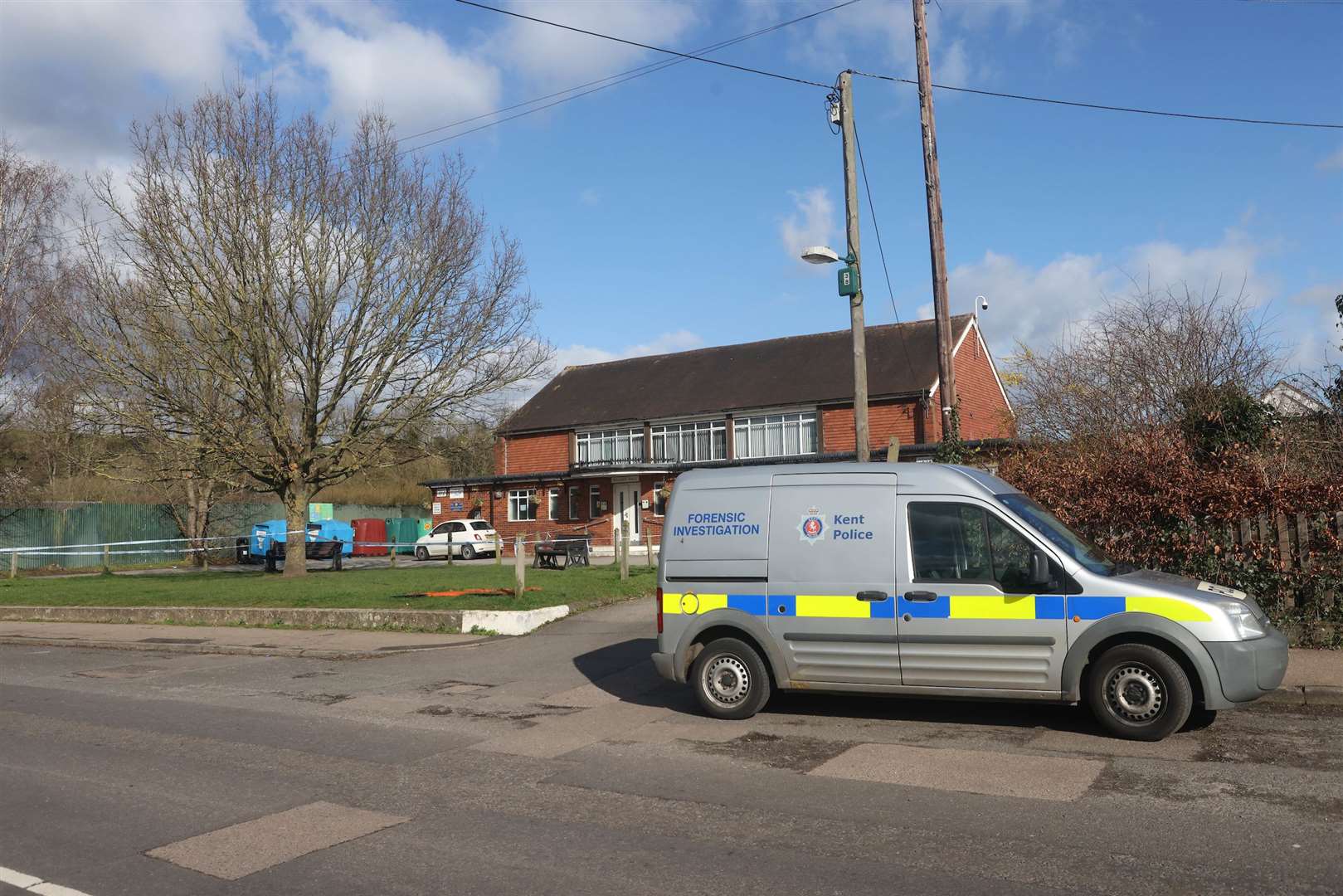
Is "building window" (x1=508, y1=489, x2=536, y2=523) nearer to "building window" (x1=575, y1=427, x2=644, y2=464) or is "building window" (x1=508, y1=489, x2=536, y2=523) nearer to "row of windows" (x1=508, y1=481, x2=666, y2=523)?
"row of windows" (x1=508, y1=481, x2=666, y2=523)

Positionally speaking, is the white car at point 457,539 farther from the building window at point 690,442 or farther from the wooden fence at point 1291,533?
the wooden fence at point 1291,533

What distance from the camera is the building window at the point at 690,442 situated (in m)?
39.3

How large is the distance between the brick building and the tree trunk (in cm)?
1275

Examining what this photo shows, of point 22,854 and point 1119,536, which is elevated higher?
point 1119,536

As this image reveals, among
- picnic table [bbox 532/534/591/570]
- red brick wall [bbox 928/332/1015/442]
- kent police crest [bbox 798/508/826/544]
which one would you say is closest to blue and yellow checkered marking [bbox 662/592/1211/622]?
kent police crest [bbox 798/508/826/544]

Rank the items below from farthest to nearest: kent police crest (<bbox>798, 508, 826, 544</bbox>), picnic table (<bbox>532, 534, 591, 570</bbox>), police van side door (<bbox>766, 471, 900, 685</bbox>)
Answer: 1. picnic table (<bbox>532, 534, 591, 570</bbox>)
2. kent police crest (<bbox>798, 508, 826, 544</bbox>)
3. police van side door (<bbox>766, 471, 900, 685</bbox>)

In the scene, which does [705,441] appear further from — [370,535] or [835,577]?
[835,577]

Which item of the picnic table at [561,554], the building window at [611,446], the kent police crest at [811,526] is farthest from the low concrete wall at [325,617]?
the building window at [611,446]

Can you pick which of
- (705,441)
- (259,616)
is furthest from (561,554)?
(705,441)

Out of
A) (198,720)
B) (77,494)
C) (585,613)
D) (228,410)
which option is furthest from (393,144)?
(77,494)

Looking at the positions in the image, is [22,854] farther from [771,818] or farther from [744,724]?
[744,724]

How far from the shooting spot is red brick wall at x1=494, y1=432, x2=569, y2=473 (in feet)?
142

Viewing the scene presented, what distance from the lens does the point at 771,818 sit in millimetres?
5945

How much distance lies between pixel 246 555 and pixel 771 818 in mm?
37339
